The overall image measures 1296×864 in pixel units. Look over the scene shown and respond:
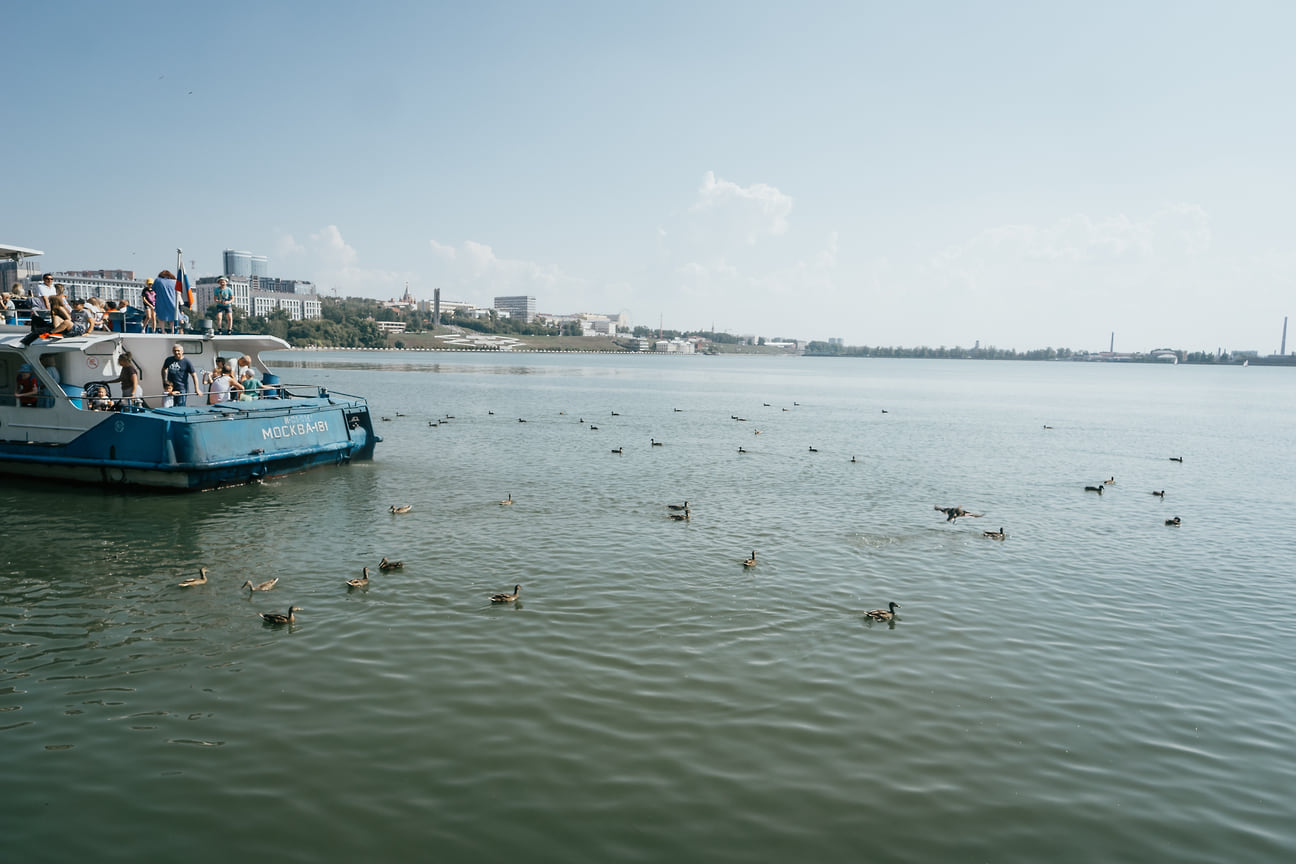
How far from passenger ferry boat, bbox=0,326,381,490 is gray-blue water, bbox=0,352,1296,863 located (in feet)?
3.13

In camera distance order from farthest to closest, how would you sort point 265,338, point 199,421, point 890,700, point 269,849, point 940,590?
point 265,338 < point 199,421 < point 940,590 < point 890,700 < point 269,849

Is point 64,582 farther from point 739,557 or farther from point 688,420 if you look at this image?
point 688,420

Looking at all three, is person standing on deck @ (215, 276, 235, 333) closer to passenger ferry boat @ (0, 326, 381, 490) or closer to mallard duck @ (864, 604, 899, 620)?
passenger ferry boat @ (0, 326, 381, 490)

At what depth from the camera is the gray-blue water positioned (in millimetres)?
7543

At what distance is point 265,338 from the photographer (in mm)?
28422

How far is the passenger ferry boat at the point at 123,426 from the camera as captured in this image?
21547mm

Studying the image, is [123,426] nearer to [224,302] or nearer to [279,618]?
[224,302]

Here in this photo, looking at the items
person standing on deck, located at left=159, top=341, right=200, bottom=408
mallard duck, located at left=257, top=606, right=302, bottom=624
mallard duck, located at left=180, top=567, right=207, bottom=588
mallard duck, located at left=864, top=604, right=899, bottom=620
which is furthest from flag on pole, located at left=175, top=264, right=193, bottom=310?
mallard duck, located at left=864, top=604, right=899, bottom=620

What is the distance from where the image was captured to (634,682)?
10719mm

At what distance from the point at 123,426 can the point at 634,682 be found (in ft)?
62.3

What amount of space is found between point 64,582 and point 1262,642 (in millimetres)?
22231

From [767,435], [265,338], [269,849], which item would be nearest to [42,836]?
[269,849]

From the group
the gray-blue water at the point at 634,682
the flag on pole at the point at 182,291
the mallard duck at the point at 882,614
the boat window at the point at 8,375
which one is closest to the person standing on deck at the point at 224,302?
the flag on pole at the point at 182,291

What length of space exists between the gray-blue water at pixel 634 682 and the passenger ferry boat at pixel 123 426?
954 mm
